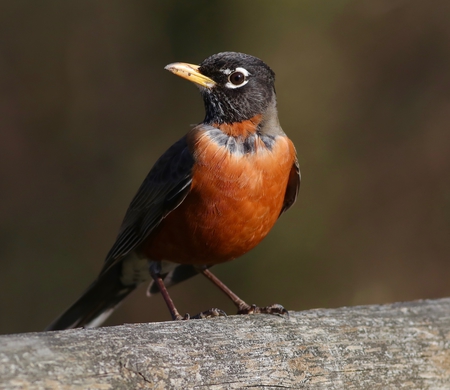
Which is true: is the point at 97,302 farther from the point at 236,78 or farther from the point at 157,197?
the point at 236,78

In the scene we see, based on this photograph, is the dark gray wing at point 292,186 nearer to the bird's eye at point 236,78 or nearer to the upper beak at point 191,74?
the bird's eye at point 236,78

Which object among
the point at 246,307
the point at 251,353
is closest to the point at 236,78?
the point at 246,307

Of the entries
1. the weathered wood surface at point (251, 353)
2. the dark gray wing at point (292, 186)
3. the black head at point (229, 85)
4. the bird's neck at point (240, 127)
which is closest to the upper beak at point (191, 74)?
the black head at point (229, 85)

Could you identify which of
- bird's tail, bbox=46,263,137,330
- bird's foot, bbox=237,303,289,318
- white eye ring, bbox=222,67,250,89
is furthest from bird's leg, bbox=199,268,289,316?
white eye ring, bbox=222,67,250,89

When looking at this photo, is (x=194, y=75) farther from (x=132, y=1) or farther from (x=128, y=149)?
(x=132, y=1)

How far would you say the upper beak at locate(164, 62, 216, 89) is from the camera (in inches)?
150

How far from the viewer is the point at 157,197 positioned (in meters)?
3.95

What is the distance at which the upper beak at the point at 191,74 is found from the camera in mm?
3809

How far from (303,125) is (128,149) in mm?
1547

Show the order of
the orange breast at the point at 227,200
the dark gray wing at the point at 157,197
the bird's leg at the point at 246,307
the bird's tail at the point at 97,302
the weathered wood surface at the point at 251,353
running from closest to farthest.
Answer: the weathered wood surface at the point at 251,353 → the bird's leg at the point at 246,307 → the orange breast at the point at 227,200 → the dark gray wing at the point at 157,197 → the bird's tail at the point at 97,302

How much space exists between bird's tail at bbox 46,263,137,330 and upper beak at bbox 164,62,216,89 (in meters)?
1.29

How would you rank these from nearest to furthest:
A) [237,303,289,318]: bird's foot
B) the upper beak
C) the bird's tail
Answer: [237,303,289,318]: bird's foot
the upper beak
the bird's tail

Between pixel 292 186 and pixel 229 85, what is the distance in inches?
26.8

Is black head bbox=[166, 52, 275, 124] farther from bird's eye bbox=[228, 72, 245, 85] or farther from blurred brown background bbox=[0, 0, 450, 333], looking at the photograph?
blurred brown background bbox=[0, 0, 450, 333]
